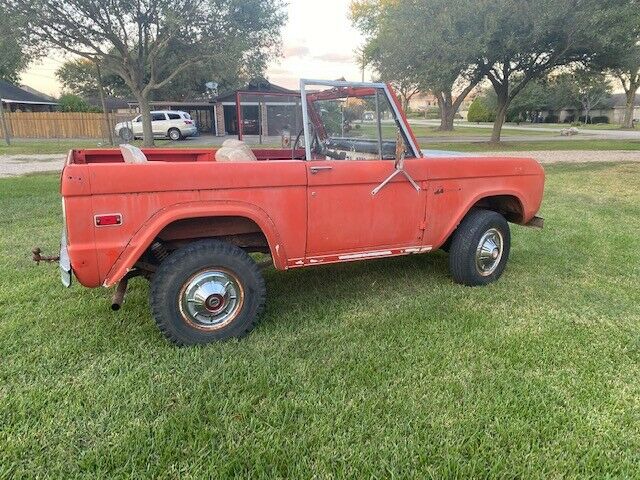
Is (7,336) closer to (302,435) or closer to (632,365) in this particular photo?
(302,435)

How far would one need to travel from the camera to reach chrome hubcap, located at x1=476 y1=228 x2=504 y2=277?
4.20m

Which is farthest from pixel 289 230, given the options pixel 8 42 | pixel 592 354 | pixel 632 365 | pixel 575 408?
pixel 8 42

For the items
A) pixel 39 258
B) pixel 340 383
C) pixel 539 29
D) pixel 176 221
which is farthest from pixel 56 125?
pixel 340 383

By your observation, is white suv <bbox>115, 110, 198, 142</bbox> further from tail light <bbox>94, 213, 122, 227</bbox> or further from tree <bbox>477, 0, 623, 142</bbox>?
tail light <bbox>94, 213, 122, 227</bbox>

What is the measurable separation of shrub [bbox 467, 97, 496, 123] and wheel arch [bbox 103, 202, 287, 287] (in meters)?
62.1

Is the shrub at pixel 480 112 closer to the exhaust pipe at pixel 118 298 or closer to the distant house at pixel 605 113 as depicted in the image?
the distant house at pixel 605 113

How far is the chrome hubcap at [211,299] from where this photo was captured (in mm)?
3053

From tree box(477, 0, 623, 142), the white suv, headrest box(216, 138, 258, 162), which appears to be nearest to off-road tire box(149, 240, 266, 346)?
headrest box(216, 138, 258, 162)

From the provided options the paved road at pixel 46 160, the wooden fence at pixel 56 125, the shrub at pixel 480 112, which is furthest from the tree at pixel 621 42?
the shrub at pixel 480 112

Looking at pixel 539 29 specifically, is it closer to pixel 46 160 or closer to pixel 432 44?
pixel 432 44

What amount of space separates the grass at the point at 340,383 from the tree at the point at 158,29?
53.6ft

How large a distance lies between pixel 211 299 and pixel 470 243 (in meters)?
2.32

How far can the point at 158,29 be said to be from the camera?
19.2 metres

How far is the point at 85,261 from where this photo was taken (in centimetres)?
274
